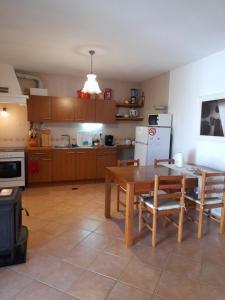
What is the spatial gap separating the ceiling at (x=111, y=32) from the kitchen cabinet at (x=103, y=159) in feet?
6.19

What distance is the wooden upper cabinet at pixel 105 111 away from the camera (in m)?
5.19

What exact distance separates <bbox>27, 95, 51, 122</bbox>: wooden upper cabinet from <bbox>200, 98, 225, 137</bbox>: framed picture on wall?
123 inches

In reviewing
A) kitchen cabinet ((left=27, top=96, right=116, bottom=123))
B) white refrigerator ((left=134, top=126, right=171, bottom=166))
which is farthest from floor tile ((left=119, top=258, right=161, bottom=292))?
kitchen cabinet ((left=27, top=96, right=116, bottom=123))

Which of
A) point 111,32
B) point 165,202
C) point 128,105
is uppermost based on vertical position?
point 111,32

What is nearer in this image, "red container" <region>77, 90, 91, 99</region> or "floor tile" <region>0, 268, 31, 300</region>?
"floor tile" <region>0, 268, 31, 300</region>

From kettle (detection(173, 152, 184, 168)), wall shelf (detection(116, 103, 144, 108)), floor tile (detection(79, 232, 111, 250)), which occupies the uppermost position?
wall shelf (detection(116, 103, 144, 108))

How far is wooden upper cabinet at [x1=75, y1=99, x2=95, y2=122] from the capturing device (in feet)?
16.4

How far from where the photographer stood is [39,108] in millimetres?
4738

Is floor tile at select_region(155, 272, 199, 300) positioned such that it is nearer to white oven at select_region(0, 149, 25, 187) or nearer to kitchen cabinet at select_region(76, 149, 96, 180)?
kitchen cabinet at select_region(76, 149, 96, 180)

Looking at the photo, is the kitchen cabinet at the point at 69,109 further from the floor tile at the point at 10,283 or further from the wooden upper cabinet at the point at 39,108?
the floor tile at the point at 10,283

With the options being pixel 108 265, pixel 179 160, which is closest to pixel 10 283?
pixel 108 265

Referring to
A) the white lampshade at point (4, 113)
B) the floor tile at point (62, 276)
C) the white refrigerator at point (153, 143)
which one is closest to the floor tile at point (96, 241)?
the floor tile at point (62, 276)

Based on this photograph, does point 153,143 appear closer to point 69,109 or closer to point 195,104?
point 195,104

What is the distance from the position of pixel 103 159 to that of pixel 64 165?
0.91 metres
